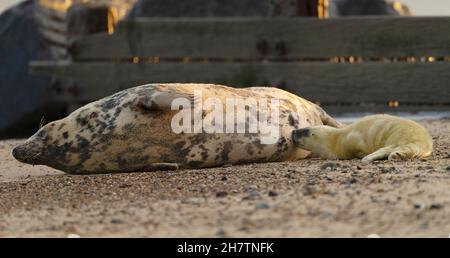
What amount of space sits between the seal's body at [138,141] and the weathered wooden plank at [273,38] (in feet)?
16.7

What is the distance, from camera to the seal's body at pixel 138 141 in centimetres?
729

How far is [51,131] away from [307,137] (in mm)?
1988

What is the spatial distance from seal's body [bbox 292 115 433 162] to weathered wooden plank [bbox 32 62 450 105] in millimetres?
4605

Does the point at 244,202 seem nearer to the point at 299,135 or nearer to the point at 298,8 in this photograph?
the point at 299,135

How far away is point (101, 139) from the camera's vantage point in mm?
7352

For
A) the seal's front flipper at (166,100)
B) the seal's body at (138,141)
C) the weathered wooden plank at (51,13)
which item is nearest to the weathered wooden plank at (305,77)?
the weathered wooden plank at (51,13)

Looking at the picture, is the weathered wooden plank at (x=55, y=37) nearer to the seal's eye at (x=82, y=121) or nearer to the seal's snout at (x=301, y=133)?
the seal's eye at (x=82, y=121)

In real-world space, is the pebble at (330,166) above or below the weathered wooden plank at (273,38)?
below

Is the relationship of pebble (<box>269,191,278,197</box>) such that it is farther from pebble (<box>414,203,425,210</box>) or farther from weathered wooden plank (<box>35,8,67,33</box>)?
weathered wooden plank (<box>35,8,67,33</box>)

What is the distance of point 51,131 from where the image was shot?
7543mm

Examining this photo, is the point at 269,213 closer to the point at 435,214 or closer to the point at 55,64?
the point at 435,214

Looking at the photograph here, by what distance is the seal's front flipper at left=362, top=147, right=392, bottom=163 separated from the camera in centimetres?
692

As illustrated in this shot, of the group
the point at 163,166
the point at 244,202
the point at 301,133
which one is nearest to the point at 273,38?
the point at 301,133

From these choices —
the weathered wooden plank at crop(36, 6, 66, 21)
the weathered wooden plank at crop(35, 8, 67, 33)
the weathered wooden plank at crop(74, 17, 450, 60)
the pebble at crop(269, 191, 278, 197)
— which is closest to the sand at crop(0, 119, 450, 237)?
the pebble at crop(269, 191, 278, 197)
